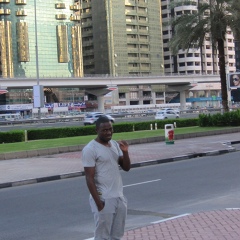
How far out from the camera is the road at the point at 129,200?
913cm

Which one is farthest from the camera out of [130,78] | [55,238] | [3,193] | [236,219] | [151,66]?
[151,66]

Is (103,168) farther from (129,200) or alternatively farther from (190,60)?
(190,60)

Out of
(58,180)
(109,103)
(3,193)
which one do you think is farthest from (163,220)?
(109,103)

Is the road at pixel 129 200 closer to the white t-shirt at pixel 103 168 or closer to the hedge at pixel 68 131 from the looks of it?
the white t-shirt at pixel 103 168

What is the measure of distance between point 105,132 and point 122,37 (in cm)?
13537

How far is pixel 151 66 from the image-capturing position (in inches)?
5723

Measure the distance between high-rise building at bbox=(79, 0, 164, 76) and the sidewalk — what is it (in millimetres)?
105689

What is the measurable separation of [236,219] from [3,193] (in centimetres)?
710

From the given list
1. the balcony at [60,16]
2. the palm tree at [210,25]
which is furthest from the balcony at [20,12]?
the palm tree at [210,25]

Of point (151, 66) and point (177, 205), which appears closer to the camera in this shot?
point (177, 205)

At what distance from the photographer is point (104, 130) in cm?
584

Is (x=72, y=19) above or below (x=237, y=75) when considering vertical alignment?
above

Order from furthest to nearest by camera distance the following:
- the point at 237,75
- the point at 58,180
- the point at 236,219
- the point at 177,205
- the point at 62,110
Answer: the point at 62,110 < the point at 237,75 < the point at 58,180 < the point at 177,205 < the point at 236,219

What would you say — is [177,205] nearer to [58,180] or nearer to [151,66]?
[58,180]
